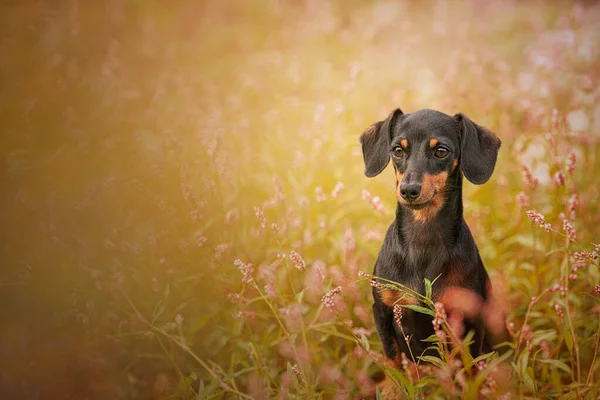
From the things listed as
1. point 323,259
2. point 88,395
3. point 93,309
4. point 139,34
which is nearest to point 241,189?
point 323,259

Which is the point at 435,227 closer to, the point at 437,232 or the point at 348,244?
the point at 437,232

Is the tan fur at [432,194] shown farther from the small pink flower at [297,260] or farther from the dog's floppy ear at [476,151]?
the small pink flower at [297,260]

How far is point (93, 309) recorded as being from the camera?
295 centimetres

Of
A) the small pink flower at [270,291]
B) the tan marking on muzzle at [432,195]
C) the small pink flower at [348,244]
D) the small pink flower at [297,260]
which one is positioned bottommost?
the small pink flower at [270,291]

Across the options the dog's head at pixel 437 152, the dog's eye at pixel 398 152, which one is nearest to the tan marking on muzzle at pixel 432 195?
the dog's head at pixel 437 152

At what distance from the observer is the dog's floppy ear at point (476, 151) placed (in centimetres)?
244

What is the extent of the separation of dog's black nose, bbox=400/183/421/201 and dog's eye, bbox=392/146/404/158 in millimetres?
310

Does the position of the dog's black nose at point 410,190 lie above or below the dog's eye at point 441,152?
below

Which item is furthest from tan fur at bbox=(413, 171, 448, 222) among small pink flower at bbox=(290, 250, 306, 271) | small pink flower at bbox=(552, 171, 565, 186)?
small pink flower at bbox=(552, 171, 565, 186)

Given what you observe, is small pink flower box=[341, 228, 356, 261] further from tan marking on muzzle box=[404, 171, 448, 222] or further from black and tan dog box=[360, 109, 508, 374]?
tan marking on muzzle box=[404, 171, 448, 222]

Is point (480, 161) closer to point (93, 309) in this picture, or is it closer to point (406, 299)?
point (406, 299)

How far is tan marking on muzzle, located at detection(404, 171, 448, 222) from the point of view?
2.30 m

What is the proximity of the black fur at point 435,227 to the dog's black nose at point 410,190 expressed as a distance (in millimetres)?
107

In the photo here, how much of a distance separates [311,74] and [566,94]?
2.25 meters
